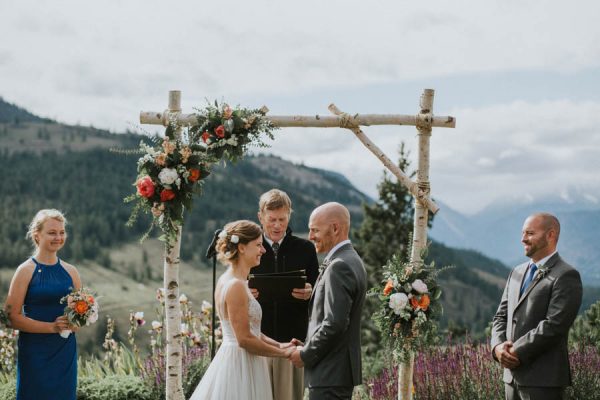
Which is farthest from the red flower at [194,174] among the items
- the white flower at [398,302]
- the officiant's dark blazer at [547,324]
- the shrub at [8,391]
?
the shrub at [8,391]

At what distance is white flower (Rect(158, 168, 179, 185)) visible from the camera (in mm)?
6629

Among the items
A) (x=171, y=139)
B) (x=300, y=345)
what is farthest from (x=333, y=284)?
(x=171, y=139)

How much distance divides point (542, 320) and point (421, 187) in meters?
2.10

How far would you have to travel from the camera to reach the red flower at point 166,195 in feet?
22.0

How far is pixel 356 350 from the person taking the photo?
17.5ft

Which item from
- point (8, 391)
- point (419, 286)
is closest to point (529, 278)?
point (419, 286)

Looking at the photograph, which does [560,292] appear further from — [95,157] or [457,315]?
[95,157]

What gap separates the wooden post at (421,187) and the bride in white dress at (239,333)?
7.37 feet

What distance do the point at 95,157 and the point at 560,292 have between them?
138 metres

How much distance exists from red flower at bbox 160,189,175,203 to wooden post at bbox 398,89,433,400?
245 centimetres

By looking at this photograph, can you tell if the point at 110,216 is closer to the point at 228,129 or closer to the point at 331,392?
the point at 228,129

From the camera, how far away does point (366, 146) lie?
25.6 ft

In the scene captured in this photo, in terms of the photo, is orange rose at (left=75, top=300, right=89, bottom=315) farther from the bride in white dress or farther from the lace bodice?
the lace bodice

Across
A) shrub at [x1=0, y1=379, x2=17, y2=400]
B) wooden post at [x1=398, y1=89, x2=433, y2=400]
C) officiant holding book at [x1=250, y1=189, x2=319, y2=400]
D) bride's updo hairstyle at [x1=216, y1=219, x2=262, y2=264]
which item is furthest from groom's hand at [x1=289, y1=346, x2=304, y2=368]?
shrub at [x1=0, y1=379, x2=17, y2=400]
